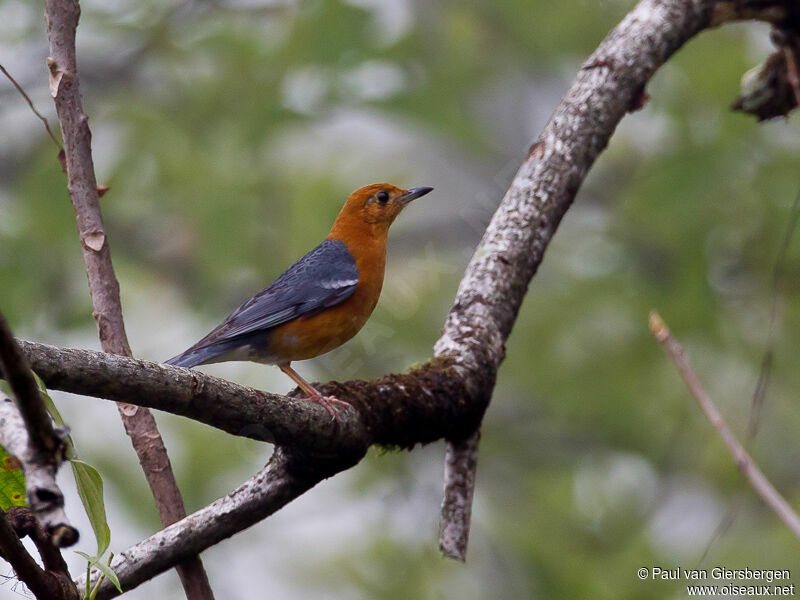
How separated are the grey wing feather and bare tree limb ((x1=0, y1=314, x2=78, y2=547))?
308 cm

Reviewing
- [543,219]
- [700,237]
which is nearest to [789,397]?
[700,237]

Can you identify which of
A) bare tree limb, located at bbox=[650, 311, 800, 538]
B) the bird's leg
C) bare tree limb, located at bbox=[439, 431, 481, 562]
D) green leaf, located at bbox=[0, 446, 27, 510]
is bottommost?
bare tree limb, located at bbox=[650, 311, 800, 538]

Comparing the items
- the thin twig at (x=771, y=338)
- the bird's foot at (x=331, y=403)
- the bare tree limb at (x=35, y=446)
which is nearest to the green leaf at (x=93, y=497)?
the bare tree limb at (x=35, y=446)

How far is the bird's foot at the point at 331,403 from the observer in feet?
10.3

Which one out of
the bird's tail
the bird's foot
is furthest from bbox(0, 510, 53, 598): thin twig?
the bird's tail

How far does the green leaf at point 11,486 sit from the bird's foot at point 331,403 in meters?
1.08

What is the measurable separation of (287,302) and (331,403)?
2110 millimetres

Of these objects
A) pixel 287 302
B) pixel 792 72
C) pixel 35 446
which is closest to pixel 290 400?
pixel 35 446

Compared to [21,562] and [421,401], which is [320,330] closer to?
[421,401]

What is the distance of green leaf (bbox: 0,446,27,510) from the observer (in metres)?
2.41

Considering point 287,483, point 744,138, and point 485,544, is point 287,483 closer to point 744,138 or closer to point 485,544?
point 485,544

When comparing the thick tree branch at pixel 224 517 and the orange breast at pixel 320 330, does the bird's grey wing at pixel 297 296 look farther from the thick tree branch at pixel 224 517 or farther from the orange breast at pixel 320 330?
the thick tree branch at pixel 224 517

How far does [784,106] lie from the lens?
541cm

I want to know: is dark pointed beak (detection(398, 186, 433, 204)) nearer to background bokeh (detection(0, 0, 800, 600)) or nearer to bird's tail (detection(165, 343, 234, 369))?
background bokeh (detection(0, 0, 800, 600))
